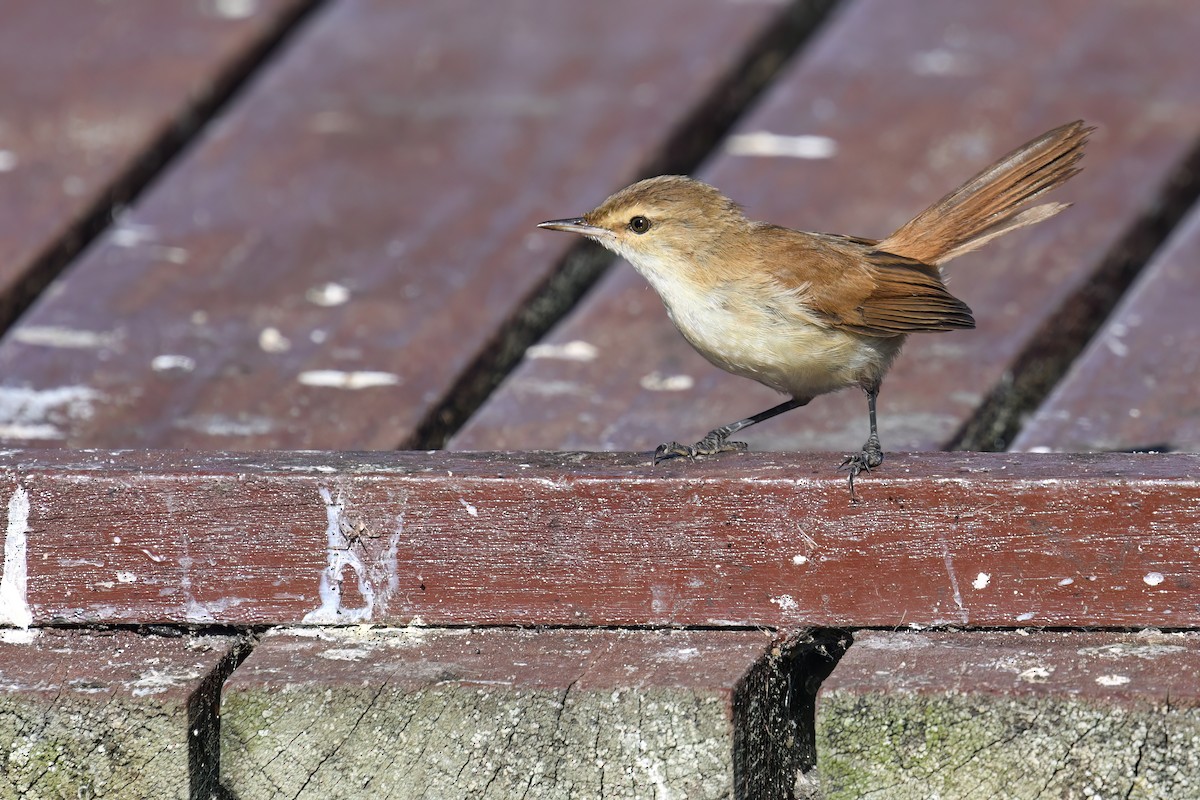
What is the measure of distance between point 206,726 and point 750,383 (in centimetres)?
230

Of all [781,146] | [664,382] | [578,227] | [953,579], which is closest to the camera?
[953,579]

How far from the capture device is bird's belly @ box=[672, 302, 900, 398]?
4094mm

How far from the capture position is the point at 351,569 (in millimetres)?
3039

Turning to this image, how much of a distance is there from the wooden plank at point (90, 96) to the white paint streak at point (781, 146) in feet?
6.05

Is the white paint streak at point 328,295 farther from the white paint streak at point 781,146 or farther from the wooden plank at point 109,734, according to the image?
the wooden plank at point 109,734

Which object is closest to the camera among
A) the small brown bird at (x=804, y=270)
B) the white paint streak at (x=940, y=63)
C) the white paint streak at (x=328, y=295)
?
the small brown bird at (x=804, y=270)

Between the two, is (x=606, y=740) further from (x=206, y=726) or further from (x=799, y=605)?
(x=206, y=726)

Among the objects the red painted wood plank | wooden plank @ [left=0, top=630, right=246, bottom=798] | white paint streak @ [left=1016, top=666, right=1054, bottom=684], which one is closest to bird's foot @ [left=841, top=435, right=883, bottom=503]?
the red painted wood plank

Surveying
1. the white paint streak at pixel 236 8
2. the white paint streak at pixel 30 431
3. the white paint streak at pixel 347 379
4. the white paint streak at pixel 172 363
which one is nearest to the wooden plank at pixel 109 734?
the white paint streak at pixel 30 431

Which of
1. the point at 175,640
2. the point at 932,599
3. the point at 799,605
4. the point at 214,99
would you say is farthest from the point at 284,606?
the point at 214,99

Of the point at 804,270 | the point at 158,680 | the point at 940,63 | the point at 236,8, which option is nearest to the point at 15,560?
the point at 158,680

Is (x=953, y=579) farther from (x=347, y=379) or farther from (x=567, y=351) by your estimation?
(x=347, y=379)

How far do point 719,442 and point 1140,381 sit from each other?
4.03 feet

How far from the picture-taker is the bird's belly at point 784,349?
409 cm
